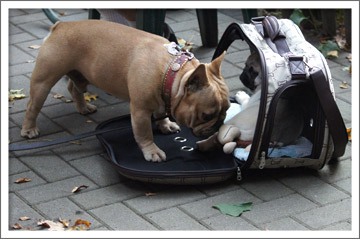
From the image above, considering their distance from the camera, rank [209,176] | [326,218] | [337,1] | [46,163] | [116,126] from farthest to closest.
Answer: [337,1], [116,126], [46,163], [209,176], [326,218]

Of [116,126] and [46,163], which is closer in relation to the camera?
[46,163]

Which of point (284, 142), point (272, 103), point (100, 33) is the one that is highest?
point (100, 33)

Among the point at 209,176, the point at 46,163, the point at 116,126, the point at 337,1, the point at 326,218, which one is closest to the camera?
the point at 326,218

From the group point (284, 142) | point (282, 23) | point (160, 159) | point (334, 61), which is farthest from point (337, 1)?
point (160, 159)

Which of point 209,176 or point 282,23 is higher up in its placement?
point 282,23

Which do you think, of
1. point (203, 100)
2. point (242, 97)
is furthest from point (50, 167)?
point (242, 97)

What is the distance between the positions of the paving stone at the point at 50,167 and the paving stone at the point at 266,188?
1.18 meters

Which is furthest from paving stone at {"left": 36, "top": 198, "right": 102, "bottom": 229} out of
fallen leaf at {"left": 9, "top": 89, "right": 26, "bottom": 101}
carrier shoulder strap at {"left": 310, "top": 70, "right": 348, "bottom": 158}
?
fallen leaf at {"left": 9, "top": 89, "right": 26, "bottom": 101}

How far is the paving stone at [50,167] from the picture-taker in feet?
13.7

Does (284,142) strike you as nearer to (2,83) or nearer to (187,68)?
(187,68)

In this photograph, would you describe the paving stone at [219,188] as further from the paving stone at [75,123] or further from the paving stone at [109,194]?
the paving stone at [75,123]

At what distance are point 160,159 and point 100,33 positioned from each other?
1.00 meters

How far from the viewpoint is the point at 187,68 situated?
3.97 meters

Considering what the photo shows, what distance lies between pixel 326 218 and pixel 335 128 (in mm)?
577
